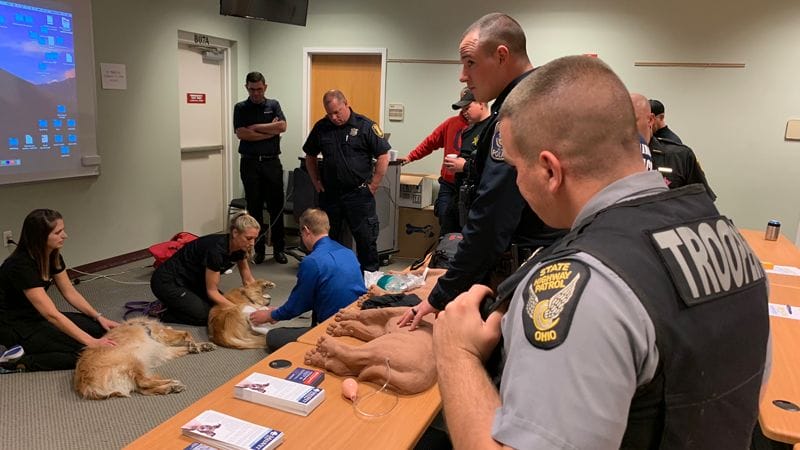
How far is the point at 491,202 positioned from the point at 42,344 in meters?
2.59

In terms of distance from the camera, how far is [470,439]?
2.38 feet

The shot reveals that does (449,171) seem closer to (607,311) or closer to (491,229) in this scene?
(491,229)

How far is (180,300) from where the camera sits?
11.8 feet

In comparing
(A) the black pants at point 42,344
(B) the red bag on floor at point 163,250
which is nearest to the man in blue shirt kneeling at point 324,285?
(A) the black pants at point 42,344

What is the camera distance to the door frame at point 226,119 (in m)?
5.75

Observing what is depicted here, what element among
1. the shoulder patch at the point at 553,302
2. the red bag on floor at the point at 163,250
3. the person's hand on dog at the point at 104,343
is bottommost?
the person's hand on dog at the point at 104,343

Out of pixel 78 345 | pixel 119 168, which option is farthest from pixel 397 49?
pixel 78 345

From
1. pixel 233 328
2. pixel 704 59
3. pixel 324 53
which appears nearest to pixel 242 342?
pixel 233 328

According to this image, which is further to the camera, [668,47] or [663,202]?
[668,47]

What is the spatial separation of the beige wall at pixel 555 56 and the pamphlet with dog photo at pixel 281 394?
353 centimetres

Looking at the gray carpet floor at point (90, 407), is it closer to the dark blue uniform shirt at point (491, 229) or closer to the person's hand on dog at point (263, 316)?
the person's hand on dog at point (263, 316)

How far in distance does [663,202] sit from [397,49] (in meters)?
5.17

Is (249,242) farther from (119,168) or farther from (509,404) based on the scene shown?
(509,404)

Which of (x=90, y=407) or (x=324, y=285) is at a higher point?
(x=324, y=285)
